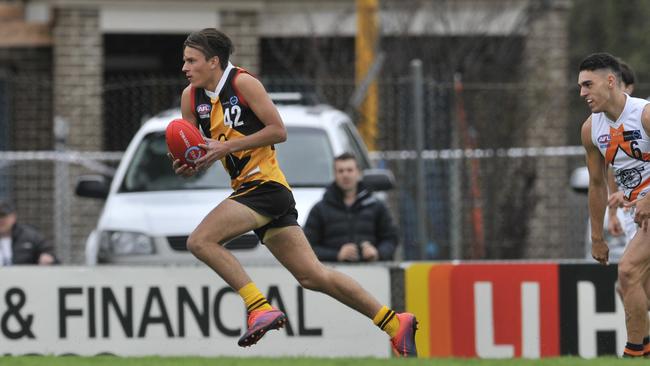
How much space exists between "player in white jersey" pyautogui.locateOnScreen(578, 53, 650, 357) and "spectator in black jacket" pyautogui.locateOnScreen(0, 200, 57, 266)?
5.81m

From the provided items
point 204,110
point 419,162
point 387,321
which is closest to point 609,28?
point 419,162

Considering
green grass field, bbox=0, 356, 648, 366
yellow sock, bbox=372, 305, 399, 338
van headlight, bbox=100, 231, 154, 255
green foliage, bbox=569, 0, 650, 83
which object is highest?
green foliage, bbox=569, 0, 650, 83

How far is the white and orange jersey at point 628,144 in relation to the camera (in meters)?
8.91

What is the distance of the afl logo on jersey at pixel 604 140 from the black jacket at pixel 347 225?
10.7 feet

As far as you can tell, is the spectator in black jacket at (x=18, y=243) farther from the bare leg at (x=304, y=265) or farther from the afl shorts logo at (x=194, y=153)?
the afl shorts logo at (x=194, y=153)

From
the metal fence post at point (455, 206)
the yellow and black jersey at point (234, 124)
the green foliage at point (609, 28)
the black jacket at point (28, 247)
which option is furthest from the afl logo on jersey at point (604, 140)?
the green foliage at point (609, 28)

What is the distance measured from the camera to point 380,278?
1095cm

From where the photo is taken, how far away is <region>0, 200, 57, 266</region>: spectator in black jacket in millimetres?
13391

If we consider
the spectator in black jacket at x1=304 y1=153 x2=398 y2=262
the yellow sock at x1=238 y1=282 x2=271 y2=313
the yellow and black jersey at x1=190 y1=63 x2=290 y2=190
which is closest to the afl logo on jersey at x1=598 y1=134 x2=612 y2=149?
the yellow and black jersey at x1=190 y1=63 x2=290 y2=190

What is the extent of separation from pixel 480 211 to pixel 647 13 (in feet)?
43.6

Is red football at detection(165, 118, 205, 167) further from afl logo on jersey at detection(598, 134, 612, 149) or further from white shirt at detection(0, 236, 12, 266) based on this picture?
white shirt at detection(0, 236, 12, 266)

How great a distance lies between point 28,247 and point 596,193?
5.89m

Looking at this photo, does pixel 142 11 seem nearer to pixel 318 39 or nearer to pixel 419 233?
pixel 318 39

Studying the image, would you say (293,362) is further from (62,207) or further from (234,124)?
(62,207)
